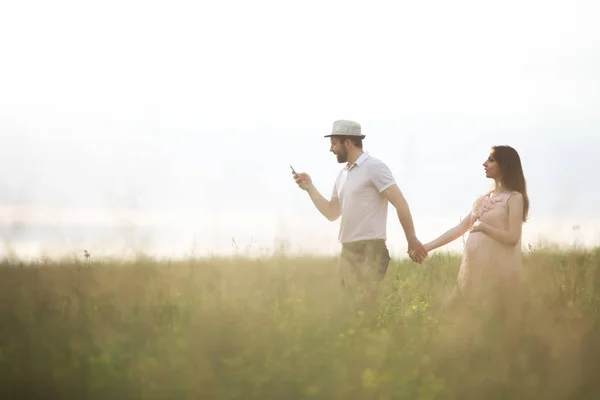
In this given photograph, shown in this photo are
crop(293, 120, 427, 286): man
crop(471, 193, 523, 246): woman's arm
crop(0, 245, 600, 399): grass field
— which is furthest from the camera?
crop(293, 120, 427, 286): man

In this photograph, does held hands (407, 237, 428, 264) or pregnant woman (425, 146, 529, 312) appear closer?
pregnant woman (425, 146, 529, 312)

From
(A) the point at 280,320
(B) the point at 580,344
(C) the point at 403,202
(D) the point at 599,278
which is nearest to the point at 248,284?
(A) the point at 280,320

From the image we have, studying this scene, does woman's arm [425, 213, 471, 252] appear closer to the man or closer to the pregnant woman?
the man

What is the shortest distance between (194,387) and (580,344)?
2.97m

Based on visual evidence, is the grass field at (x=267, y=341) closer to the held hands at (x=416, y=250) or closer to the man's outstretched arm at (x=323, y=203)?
the held hands at (x=416, y=250)

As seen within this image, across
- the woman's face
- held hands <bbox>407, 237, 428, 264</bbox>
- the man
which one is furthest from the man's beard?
the woman's face

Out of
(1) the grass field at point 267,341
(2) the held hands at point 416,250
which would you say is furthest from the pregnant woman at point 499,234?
(2) the held hands at point 416,250

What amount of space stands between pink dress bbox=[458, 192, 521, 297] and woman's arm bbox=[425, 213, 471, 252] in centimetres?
53

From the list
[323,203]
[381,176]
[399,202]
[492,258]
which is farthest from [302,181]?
[492,258]

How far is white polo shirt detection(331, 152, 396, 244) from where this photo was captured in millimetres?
8203

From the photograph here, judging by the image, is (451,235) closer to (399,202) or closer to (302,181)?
(399,202)

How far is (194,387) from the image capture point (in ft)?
16.9

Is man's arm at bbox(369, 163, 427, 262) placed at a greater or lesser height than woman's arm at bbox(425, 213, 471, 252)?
greater

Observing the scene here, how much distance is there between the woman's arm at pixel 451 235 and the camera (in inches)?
331
